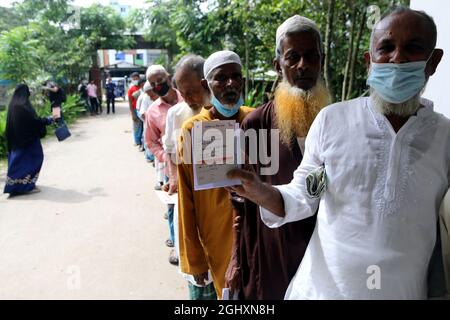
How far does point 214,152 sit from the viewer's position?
1.31 metres

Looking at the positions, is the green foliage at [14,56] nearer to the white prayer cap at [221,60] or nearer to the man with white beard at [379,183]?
the white prayer cap at [221,60]

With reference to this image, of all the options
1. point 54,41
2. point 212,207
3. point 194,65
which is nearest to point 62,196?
point 194,65

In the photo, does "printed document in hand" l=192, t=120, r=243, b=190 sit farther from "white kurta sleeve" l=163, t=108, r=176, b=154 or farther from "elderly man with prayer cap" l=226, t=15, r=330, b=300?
"white kurta sleeve" l=163, t=108, r=176, b=154

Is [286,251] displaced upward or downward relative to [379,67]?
downward

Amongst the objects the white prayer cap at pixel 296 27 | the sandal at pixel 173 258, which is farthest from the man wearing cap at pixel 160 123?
the white prayer cap at pixel 296 27

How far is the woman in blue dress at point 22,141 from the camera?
238 inches

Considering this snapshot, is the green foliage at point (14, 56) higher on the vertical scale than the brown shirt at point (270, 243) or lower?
higher

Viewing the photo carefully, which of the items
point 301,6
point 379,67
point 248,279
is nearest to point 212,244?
point 248,279

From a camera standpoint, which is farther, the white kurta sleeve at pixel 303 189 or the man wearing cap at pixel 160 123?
the man wearing cap at pixel 160 123

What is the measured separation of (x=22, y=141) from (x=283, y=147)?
553 cm

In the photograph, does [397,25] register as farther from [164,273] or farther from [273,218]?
[164,273]

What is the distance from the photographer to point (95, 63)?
67.3ft

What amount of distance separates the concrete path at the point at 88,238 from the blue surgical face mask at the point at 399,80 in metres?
2.49
